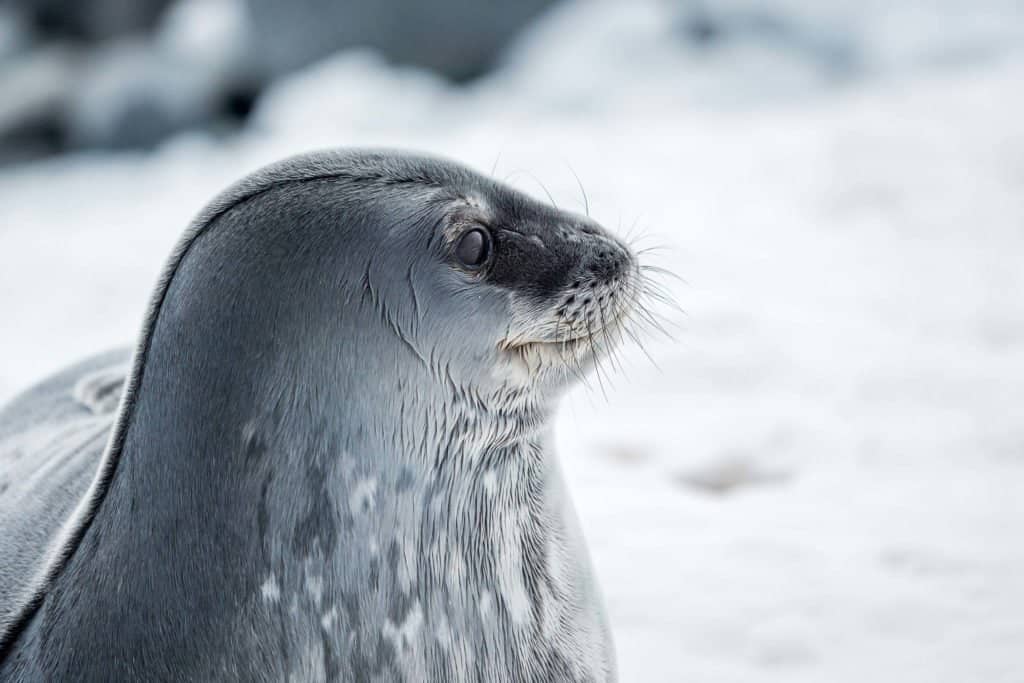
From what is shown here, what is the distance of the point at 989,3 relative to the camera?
4.59m

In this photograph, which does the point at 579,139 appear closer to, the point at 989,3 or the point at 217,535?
the point at 989,3

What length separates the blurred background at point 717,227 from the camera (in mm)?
1772

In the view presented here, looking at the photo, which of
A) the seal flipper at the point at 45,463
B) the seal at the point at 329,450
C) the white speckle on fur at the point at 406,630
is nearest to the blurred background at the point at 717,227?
the seal at the point at 329,450

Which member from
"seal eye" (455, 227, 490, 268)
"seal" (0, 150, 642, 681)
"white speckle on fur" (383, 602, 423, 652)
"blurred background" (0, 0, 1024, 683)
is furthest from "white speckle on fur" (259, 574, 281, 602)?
"blurred background" (0, 0, 1024, 683)

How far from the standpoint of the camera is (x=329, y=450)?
37.7 inches

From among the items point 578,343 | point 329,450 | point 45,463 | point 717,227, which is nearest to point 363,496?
point 329,450

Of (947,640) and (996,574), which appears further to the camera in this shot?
(996,574)

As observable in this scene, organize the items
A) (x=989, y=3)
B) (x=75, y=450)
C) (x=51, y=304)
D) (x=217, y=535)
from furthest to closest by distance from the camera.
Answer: (x=989, y=3)
(x=51, y=304)
(x=75, y=450)
(x=217, y=535)

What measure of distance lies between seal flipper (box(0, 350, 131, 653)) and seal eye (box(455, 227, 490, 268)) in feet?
1.37

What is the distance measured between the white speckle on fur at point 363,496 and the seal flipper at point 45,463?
252 millimetres

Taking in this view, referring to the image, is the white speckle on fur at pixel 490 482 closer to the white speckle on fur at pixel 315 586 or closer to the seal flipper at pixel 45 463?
the white speckle on fur at pixel 315 586

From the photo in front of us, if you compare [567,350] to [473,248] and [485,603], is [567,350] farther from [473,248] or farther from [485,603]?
[485,603]

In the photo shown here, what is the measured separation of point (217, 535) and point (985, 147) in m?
3.29

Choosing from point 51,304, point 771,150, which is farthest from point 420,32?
point 51,304
